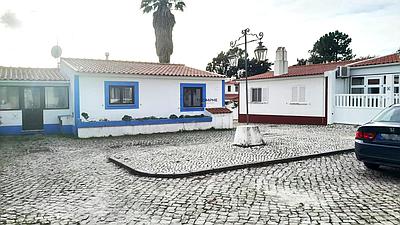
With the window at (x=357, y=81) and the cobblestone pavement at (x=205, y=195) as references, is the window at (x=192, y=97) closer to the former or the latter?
the window at (x=357, y=81)

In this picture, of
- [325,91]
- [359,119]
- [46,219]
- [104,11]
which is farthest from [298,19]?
[46,219]

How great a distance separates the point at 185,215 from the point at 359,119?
48.4ft

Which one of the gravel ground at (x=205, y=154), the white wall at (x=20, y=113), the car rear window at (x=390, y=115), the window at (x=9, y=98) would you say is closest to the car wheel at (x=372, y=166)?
the car rear window at (x=390, y=115)

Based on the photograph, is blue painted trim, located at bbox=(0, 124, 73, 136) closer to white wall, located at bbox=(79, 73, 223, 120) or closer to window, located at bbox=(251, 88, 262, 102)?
white wall, located at bbox=(79, 73, 223, 120)

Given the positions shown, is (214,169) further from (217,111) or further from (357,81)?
(357,81)

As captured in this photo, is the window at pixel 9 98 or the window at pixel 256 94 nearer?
the window at pixel 9 98

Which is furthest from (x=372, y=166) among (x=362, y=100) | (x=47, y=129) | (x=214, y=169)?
(x=47, y=129)

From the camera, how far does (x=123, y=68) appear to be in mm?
16500

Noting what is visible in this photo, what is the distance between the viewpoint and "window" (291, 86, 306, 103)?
19047 mm

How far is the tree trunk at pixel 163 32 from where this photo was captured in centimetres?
2723

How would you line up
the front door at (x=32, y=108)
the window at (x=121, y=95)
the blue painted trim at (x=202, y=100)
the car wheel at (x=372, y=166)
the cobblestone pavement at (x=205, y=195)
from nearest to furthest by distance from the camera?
the cobblestone pavement at (x=205, y=195), the car wheel at (x=372, y=166), the front door at (x=32, y=108), the window at (x=121, y=95), the blue painted trim at (x=202, y=100)

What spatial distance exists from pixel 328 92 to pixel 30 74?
15.2 meters

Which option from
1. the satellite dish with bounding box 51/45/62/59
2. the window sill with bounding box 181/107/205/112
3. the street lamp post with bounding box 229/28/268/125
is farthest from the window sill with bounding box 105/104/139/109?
the satellite dish with bounding box 51/45/62/59

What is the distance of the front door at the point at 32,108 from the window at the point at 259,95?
1298 cm
